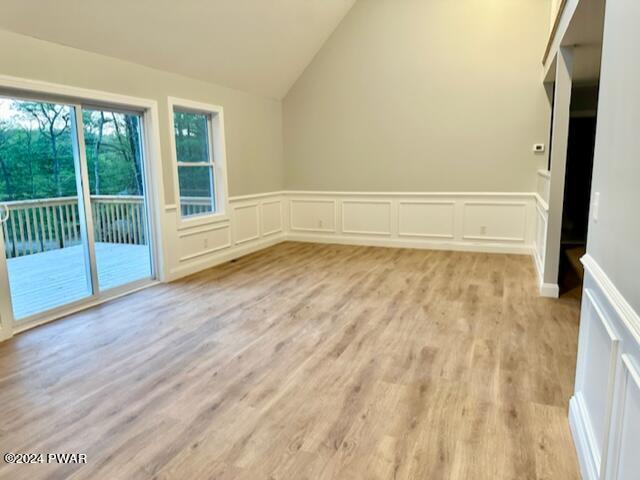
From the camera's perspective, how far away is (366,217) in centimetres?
686

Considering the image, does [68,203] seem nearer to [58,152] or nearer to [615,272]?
[58,152]

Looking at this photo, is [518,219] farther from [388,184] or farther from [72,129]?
[72,129]

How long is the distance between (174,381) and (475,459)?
1.78m

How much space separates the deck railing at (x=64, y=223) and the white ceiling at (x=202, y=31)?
1.40 metres

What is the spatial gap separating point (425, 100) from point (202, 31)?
128 inches

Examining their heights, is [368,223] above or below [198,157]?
below

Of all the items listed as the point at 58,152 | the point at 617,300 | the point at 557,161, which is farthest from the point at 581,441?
the point at 58,152

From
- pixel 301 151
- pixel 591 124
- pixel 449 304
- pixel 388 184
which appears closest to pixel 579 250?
pixel 591 124

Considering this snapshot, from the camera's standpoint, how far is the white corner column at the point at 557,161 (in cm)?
386

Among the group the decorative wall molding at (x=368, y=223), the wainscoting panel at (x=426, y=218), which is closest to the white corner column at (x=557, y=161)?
the decorative wall molding at (x=368, y=223)

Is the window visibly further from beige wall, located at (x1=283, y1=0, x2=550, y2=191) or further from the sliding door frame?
beige wall, located at (x1=283, y1=0, x2=550, y2=191)

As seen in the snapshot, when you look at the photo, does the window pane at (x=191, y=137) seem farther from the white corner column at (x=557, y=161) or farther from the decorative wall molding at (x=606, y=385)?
the decorative wall molding at (x=606, y=385)

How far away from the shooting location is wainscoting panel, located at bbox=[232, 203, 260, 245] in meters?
6.16

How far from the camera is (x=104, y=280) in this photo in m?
4.42
